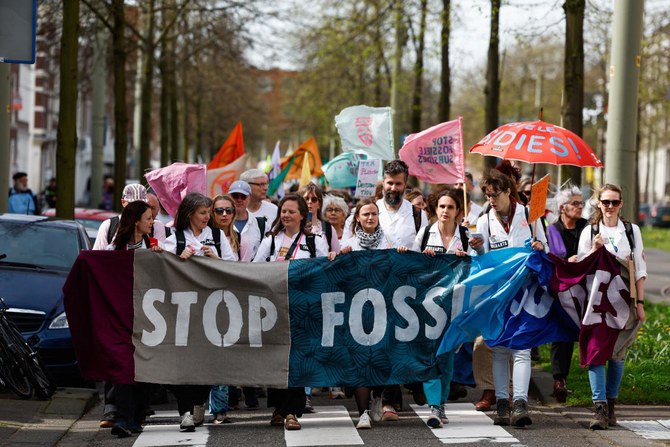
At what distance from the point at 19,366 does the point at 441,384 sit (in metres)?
3.41

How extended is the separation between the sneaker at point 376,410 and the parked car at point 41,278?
2868 millimetres

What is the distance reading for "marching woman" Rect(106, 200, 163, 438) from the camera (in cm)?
779

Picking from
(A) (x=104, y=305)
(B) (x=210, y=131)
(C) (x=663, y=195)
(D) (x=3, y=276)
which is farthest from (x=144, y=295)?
(C) (x=663, y=195)

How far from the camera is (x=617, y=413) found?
8.62 metres

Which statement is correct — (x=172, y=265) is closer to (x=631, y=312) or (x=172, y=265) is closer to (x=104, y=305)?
(x=104, y=305)

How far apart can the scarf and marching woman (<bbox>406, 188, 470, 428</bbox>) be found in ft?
1.09

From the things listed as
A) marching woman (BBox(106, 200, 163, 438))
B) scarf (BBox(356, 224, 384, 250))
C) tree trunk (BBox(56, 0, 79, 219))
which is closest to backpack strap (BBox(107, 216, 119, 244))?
marching woman (BBox(106, 200, 163, 438))

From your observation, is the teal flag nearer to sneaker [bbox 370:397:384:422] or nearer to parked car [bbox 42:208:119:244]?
parked car [bbox 42:208:119:244]

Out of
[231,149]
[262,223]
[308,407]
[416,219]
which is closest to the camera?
[308,407]

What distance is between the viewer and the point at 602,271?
7.98 meters

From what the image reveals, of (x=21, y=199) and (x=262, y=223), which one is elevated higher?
(x=21, y=199)

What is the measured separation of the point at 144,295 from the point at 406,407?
2.52 m

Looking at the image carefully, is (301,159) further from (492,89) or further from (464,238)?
(464,238)

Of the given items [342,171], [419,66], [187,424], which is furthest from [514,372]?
[419,66]
